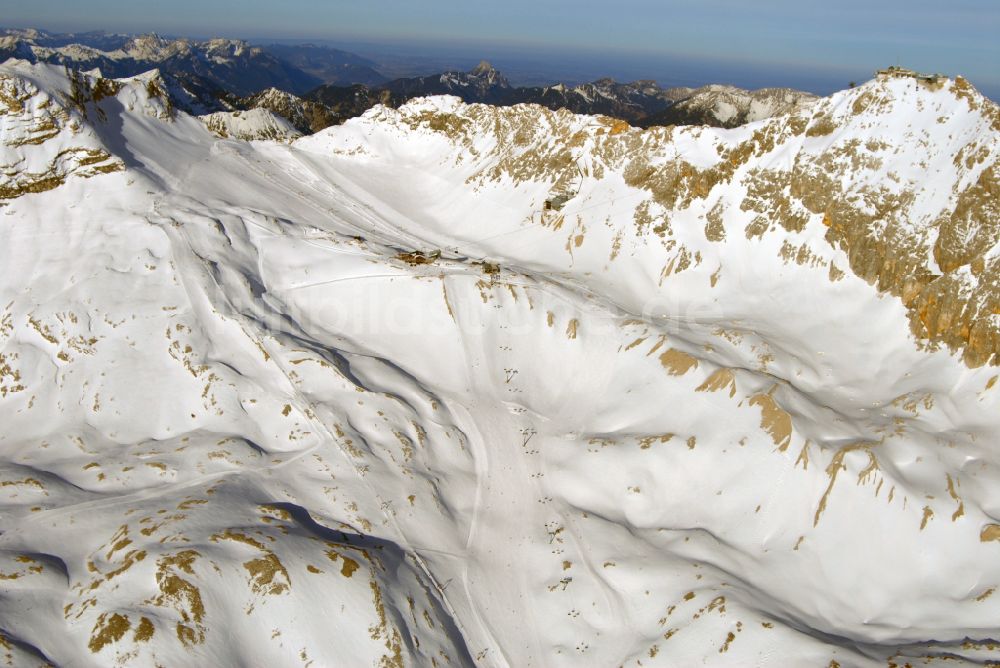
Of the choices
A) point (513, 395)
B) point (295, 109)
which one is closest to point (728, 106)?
point (295, 109)

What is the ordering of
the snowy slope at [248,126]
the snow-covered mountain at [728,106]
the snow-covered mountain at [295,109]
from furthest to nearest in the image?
the snow-covered mountain at [728,106] → the snow-covered mountain at [295,109] → the snowy slope at [248,126]

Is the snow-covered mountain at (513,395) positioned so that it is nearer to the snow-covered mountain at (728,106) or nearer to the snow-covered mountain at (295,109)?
the snow-covered mountain at (295,109)

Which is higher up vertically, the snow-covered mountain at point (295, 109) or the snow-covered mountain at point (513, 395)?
the snow-covered mountain at point (295, 109)

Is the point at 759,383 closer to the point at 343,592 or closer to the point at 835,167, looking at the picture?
the point at 835,167

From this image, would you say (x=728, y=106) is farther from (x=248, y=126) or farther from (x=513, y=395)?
(x=513, y=395)

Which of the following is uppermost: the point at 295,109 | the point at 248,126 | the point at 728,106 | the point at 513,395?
the point at 728,106

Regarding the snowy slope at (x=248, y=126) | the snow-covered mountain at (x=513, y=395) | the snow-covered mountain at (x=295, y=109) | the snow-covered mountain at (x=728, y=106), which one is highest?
the snow-covered mountain at (x=728, y=106)

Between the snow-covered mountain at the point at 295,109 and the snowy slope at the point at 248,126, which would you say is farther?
the snow-covered mountain at the point at 295,109

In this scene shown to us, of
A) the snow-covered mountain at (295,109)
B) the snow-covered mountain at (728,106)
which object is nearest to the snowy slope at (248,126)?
the snow-covered mountain at (295,109)

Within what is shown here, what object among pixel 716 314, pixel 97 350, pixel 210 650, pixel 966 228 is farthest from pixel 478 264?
pixel 966 228
